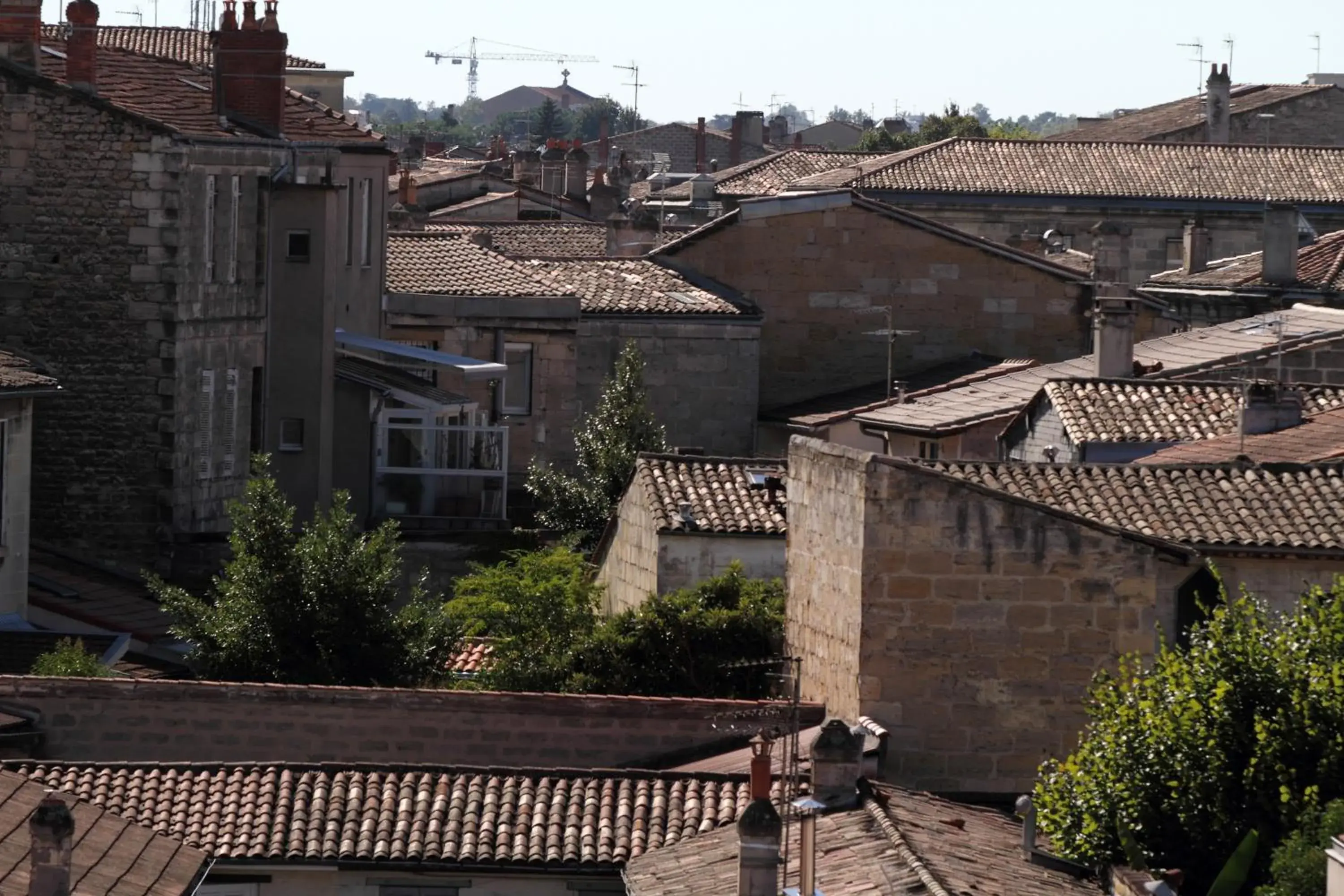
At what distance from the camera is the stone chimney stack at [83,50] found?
119 ft

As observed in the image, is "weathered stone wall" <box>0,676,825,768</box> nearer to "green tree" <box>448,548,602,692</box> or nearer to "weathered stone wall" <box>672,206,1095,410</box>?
"green tree" <box>448,548,602,692</box>

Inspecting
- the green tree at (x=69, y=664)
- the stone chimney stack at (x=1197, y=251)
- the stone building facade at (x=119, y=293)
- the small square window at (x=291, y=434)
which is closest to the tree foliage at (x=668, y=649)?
the green tree at (x=69, y=664)

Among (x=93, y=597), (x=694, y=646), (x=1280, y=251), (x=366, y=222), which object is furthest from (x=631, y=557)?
(x=1280, y=251)

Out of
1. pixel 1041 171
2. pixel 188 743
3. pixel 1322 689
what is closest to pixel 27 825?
pixel 188 743

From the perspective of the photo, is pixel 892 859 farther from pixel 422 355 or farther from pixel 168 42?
pixel 168 42

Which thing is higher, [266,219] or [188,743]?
[266,219]

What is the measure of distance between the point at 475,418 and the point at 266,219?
19.8 ft

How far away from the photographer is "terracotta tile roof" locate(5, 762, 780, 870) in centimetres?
2295

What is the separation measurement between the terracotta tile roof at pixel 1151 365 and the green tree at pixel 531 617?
6203mm

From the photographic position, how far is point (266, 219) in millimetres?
39062

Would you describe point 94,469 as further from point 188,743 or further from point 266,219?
point 188,743

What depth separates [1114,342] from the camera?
37375 mm

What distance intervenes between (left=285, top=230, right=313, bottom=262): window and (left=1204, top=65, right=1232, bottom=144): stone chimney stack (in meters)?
46.5

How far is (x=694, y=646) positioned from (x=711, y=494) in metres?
2.87
